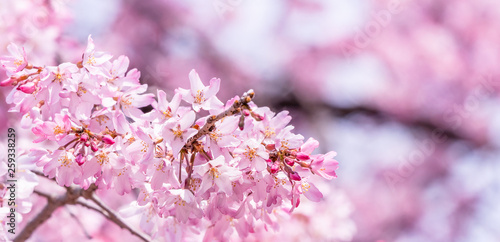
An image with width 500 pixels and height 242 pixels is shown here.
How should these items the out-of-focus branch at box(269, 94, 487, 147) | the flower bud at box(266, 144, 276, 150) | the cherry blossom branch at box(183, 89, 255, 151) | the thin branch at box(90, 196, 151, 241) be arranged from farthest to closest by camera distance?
the out-of-focus branch at box(269, 94, 487, 147), the thin branch at box(90, 196, 151, 241), the flower bud at box(266, 144, 276, 150), the cherry blossom branch at box(183, 89, 255, 151)

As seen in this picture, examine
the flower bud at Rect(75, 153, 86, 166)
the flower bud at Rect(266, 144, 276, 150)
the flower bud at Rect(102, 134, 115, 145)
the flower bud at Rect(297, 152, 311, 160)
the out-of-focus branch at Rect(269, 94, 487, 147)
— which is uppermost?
the out-of-focus branch at Rect(269, 94, 487, 147)

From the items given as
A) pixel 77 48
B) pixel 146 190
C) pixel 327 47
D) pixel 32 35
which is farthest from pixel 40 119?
pixel 327 47

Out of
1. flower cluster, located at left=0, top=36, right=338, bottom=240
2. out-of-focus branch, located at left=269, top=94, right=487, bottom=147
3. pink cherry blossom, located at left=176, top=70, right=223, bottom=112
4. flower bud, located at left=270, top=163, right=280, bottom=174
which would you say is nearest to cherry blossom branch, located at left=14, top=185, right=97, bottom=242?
flower cluster, located at left=0, top=36, right=338, bottom=240

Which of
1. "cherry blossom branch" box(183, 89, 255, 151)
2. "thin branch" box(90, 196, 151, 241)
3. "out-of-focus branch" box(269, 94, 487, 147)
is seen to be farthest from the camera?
"out-of-focus branch" box(269, 94, 487, 147)

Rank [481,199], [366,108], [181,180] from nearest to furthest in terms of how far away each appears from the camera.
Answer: [181,180] < [366,108] < [481,199]

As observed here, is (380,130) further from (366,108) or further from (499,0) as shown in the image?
(499,0)

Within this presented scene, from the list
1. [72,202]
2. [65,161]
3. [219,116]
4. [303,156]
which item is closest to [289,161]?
[303,156]

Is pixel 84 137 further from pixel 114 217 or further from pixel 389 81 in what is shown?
pixel 389 81

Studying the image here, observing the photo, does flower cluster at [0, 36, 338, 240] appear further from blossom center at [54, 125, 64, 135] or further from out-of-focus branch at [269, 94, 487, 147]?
out-of-focus branch at [269, 94, 487, 147]
